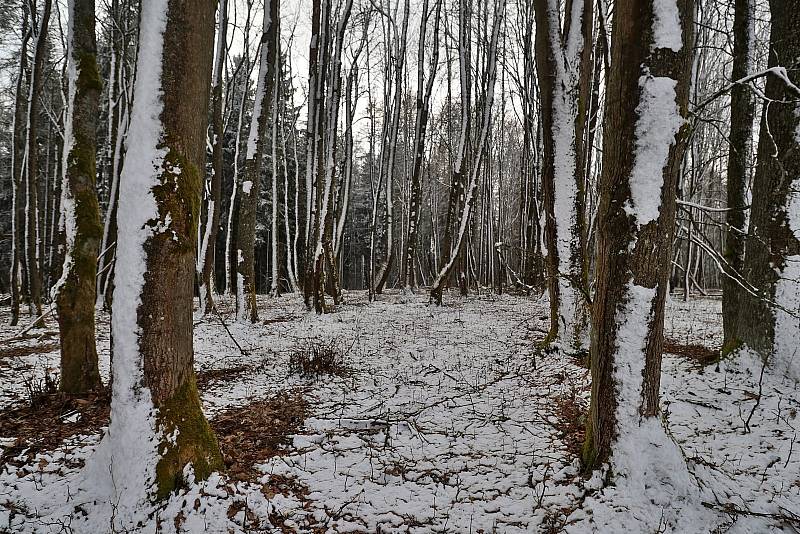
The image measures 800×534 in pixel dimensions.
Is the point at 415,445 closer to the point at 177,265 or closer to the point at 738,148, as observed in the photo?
the point at 177,265

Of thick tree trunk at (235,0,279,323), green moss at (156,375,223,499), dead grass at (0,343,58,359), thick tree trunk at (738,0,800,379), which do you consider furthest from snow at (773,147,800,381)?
dead grass at (0,343,58,359)

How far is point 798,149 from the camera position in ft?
14.5

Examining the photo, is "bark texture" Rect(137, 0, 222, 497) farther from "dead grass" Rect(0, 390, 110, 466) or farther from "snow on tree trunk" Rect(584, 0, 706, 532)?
"snow on tree trunk" Rect(584, 0, 706, 532)

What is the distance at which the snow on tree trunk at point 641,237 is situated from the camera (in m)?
2.84

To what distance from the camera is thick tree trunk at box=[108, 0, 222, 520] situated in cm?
279

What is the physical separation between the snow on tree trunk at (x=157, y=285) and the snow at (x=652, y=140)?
3.20m

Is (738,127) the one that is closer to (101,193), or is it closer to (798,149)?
(798,149)

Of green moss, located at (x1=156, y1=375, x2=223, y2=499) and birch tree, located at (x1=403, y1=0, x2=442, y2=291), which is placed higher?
birch tree, located at (x1=403, y1=0, x2=442, y2=291)

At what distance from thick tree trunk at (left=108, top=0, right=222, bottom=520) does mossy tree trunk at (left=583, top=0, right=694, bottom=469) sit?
9.90 feet

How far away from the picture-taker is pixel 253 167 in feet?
34.5

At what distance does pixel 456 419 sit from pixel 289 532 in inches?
88.2

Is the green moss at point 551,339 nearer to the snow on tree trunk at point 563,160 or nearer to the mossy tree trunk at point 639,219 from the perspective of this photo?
the snow on tree trunk at point 563,160

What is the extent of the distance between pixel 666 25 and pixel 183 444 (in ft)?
14.4

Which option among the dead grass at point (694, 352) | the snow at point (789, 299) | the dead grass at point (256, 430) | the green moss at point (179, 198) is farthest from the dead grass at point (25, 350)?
the snow at point (789, 299)
